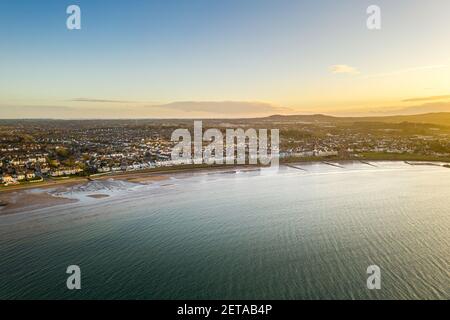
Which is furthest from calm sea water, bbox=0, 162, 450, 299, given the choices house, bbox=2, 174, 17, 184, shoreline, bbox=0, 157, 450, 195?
house, bbox=2, 174, 17, 184

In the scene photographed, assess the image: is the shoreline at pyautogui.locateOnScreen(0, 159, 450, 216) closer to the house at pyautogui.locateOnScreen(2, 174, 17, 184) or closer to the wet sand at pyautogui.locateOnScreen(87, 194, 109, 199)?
the wet sand at pyautogui.locateOnScreen(87, 194, 109, 199)

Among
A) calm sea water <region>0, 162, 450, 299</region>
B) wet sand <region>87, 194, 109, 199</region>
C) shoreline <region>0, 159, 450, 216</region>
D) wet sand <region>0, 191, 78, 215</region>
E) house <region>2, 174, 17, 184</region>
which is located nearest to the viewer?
calm sea water <region>0, 162, 450, 299</region>

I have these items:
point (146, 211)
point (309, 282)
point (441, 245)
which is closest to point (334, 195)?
point (441, 245)

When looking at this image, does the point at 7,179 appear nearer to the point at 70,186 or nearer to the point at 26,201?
the point at 70,186

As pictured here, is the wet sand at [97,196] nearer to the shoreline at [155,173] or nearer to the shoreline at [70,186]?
the shoreline at [70,186]

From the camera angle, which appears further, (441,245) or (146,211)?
(146,211)

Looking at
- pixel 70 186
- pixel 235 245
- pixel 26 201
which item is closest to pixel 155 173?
pixel 70 186
